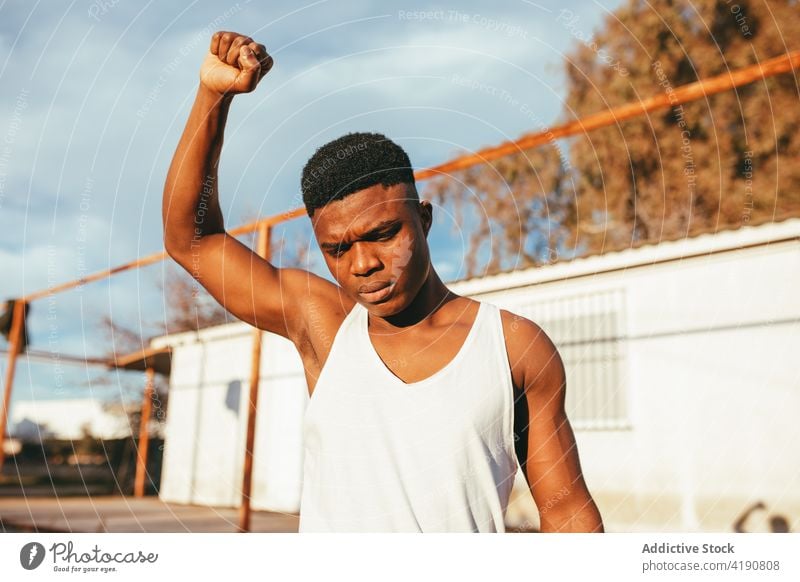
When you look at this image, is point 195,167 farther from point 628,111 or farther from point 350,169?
point 628,111

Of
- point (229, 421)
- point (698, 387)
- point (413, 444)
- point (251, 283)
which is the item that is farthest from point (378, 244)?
point (229, 421)

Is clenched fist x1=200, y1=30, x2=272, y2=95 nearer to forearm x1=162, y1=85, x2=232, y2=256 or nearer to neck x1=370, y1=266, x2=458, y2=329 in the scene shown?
forearm x1=162, y1=85, x2=232, y2=256

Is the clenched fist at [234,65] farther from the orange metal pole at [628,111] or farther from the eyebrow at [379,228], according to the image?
the orange metal pole at [628,111]

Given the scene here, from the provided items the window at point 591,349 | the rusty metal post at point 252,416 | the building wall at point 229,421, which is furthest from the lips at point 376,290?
the building wall at point 229,421

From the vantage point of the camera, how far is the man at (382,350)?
1.29 m

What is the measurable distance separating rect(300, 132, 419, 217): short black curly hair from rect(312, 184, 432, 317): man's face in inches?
0.9

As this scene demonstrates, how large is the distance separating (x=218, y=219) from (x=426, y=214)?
39cm

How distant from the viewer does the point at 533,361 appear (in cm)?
132

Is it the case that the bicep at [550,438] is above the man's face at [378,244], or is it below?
below

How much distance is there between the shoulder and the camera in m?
1.32

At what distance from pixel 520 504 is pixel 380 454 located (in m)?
4.51

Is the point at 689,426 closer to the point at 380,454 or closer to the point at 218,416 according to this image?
the point at 380,454

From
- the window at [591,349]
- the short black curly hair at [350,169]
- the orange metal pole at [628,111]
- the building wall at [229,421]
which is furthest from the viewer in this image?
the building wall at [229,421]

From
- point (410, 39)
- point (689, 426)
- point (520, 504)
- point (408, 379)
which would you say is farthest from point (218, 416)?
point (408, 379)
